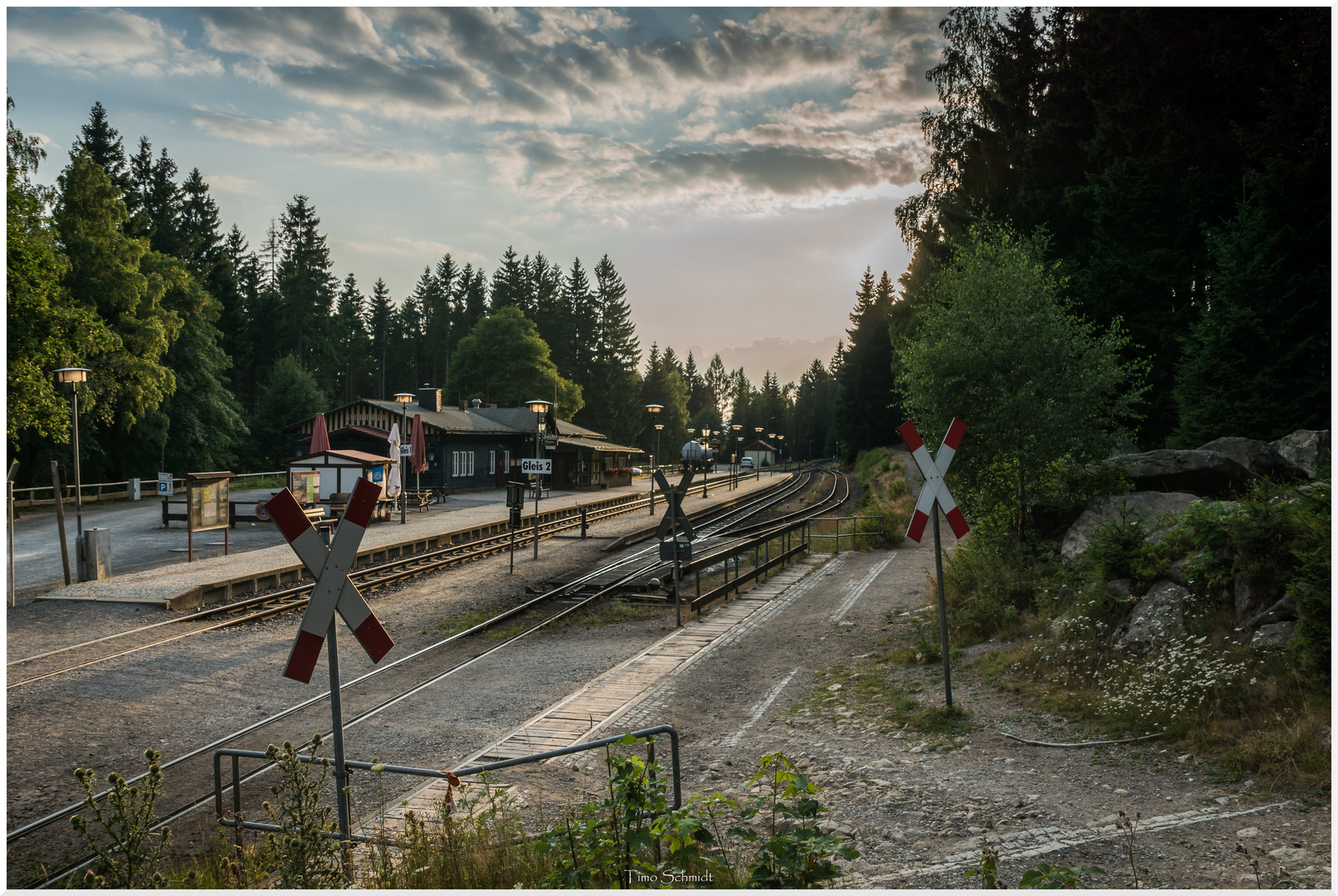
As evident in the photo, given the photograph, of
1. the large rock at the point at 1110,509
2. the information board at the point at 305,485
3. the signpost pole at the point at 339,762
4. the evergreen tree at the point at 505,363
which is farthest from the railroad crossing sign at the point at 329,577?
the evergreen tree at the point at 505,363

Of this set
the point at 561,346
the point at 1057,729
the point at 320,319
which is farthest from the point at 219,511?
the point at 561,346

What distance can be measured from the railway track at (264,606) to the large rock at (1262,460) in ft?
59.3

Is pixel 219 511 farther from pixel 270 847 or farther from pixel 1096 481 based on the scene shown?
pixel 1096 481

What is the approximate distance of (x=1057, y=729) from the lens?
24.1 feet

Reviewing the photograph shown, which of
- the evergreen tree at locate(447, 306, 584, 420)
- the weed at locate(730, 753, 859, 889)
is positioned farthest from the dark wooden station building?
the weed at locate(730, 753, 859, 889)

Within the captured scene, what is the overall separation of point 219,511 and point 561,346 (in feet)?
214

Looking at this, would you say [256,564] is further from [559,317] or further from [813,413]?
[813,413]

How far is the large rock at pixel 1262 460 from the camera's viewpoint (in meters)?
13.0

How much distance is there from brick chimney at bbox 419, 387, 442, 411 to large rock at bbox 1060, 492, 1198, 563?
125ft

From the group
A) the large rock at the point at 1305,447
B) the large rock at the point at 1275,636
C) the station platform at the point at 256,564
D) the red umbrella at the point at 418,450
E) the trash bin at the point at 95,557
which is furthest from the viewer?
the red umbrella at the point at 418,450

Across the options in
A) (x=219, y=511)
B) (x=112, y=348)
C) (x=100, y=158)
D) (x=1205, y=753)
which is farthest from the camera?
(x=100, y=158)

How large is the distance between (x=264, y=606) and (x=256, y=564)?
3584mm

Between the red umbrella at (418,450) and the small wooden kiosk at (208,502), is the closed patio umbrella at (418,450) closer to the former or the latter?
the red umbrella at (418,450)

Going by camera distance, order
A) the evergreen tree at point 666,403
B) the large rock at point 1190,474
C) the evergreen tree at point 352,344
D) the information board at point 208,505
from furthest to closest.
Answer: the evergreen tree at point 666,403 < the evergreen tree at point 352,344 < the information board at point 208,505 < the large rock at point 1190,474
